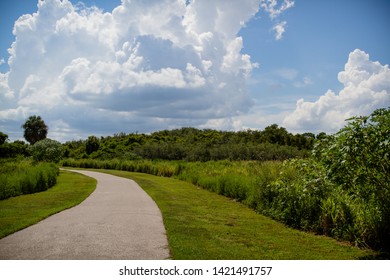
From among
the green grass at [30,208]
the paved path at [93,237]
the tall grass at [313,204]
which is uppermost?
the tall grass at [313,204]

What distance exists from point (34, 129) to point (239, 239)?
5234 centimetres

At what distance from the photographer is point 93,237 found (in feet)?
27.6

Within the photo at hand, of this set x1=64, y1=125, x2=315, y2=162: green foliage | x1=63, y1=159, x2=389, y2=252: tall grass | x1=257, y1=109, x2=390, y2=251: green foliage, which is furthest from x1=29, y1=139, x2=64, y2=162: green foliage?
x1=257, y1=109, x2=390, y2=251: green foliage

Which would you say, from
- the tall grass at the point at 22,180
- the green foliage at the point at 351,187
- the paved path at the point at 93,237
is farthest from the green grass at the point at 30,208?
the green foliage at the point at 351,187

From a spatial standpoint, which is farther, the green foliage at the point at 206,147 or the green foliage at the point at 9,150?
the green foliage at the point at 206,147

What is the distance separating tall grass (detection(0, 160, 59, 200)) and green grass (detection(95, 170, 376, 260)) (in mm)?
8276

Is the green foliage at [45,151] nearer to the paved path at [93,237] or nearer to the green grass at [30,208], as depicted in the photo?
the green grass at [30,208]

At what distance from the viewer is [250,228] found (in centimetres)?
1040

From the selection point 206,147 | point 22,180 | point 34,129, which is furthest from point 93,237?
point 34,129

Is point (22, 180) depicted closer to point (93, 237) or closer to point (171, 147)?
point (93, 237)

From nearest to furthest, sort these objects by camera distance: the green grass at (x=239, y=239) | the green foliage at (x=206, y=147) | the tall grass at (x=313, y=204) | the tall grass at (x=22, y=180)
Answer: the green grass at (x=239, y=239), the tall grass at (x=313, y=204), the tall grass at (x=22, y=180), the green foliage at (x=206, y=147)

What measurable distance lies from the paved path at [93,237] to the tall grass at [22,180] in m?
5.94

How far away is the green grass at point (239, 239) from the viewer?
759 cm
